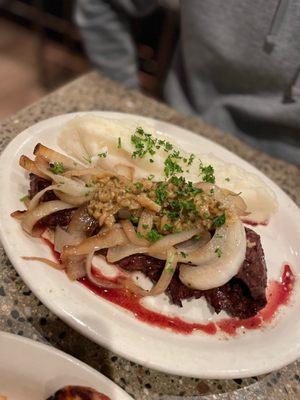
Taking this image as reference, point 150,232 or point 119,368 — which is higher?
point 150,232

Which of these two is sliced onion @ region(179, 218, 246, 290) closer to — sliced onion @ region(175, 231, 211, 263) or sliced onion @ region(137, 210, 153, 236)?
sliced onion @ region(175, 231, 211, 263)

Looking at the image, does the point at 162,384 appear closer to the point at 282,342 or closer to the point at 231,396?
the point at 231,396

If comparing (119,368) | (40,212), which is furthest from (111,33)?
(119,368)

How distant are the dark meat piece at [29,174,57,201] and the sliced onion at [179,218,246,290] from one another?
0.44 metres

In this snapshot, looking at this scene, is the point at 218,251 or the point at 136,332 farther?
the point at 218,251

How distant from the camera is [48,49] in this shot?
4316 millimetres

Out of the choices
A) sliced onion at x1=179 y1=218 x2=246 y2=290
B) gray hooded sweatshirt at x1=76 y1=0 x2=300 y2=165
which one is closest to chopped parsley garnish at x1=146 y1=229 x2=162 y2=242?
sliced onion at x1=179 y1=218 x2=246 y2=290

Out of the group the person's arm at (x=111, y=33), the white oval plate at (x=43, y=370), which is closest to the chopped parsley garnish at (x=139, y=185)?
the white oval plate at (x=43, y=370)

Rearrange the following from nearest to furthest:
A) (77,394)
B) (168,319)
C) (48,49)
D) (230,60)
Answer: (77,394)
(168,319)
(230,60)
(48,49)

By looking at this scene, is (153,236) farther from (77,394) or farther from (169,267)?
(77,394)

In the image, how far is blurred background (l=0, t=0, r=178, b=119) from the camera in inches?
137

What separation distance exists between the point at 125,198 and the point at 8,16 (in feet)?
12.9

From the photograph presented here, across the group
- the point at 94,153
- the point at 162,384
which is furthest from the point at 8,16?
the point at 162,384

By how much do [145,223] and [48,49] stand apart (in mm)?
3572
